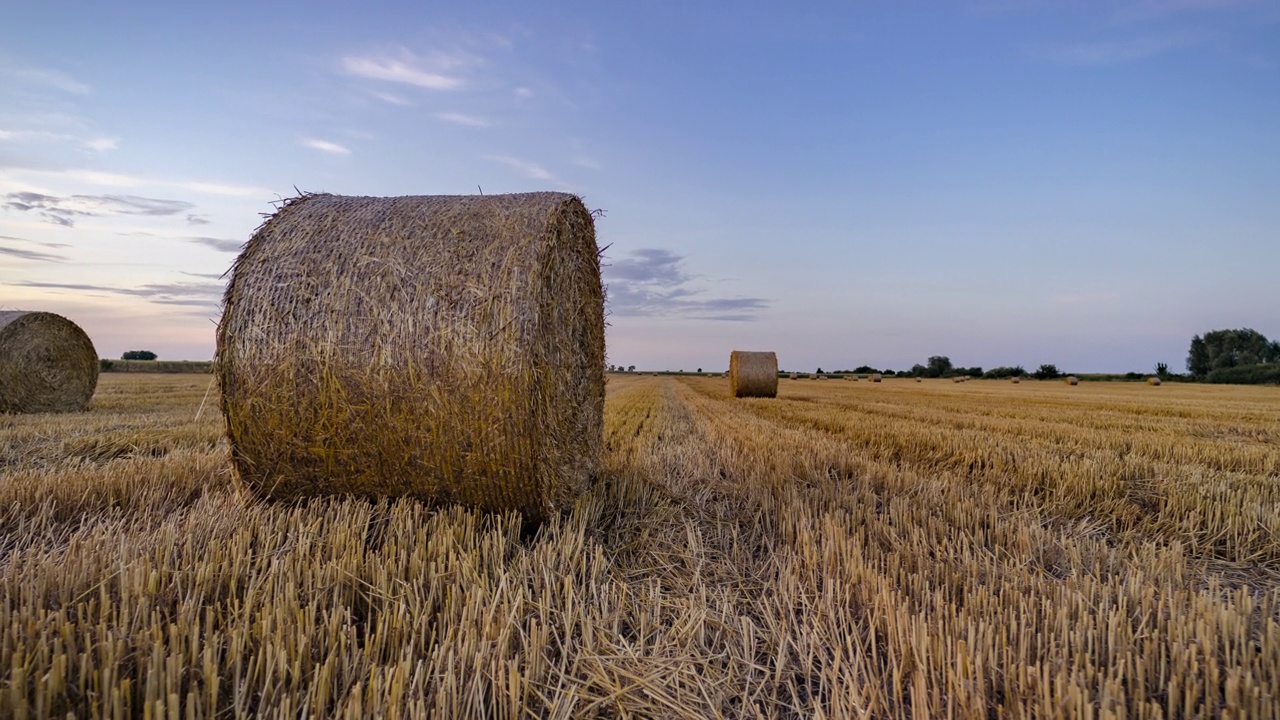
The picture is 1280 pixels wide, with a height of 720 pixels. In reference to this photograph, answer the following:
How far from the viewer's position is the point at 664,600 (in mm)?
2625

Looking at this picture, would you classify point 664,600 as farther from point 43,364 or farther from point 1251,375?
point 1251,375

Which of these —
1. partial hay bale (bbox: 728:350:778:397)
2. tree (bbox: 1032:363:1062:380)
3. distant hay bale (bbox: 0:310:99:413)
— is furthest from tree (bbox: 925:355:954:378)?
distant hay bale (bbox: 0:310:99:413)

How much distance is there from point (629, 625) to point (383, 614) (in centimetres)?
89

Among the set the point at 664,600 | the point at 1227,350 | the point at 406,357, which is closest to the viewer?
the point at 664,600

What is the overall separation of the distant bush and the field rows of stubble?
1610 inches

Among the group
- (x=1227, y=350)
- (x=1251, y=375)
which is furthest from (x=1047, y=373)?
(x=1227, y=350)

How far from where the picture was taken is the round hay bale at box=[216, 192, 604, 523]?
356cm

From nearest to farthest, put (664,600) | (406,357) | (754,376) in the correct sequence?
(664,600)
(406,357)
(754,376)

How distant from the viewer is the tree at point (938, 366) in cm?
5357

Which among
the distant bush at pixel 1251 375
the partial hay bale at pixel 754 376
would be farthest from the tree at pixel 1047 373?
the partial hay bale at pixel 754 376

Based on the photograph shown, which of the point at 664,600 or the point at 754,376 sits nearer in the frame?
the point at 664,600

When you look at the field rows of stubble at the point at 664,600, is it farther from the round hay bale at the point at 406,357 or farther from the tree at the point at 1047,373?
the tree at the point at 1047,373

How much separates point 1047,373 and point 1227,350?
946 inches

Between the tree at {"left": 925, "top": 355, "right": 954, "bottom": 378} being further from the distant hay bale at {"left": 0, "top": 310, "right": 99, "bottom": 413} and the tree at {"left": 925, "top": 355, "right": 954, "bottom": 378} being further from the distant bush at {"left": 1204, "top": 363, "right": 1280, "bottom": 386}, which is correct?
the distant hay bale at {"left": 0, "top": 310, "right": 99, "bottom": 413}
